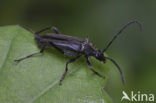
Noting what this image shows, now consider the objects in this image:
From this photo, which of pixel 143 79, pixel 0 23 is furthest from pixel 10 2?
→ pixel 143 79

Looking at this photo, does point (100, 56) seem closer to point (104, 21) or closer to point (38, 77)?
point (38, 77)

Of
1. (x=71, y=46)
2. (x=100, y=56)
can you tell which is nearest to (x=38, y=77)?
(x=71, y=46)

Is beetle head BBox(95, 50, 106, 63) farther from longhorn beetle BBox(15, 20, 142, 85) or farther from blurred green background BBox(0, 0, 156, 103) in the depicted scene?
blurred green background BBox(0, 0, 156, 103)

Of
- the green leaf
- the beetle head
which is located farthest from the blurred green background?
the green leaf

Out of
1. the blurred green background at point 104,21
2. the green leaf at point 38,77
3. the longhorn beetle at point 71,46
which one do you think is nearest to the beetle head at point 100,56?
the longhorn beetle at point 71,46

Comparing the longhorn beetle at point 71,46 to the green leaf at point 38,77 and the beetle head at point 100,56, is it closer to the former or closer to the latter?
the beetle head at point 100,56

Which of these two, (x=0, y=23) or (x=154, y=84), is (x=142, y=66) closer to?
(x=154, y=84)
